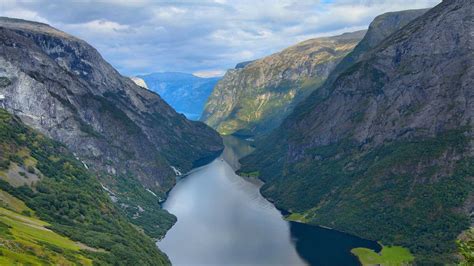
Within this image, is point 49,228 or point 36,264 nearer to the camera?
point 36,264

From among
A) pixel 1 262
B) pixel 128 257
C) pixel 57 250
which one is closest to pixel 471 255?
pixel 1 262

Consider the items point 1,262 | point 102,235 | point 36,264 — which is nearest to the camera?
point 1,262

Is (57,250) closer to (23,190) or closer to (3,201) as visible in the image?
(3,201)

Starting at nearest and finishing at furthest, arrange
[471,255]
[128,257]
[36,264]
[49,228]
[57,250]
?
[471,255] < [36,264] < [57,250] < [49,228] < [128,257]

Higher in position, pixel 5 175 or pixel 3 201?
pixel 5 175

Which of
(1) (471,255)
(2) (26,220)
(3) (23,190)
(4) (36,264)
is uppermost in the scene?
(3) (23,190)

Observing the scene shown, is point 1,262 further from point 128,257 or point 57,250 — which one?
point 128,257

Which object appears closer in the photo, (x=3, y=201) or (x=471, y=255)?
(x=471, y=255)

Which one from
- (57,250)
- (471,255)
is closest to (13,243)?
(57,250)

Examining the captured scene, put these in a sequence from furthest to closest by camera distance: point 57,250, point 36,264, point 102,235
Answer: point 102,235 < point 57,250 < point 36,264
